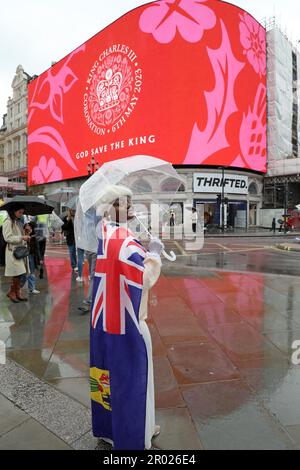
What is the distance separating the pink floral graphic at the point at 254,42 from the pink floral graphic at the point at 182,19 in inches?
149

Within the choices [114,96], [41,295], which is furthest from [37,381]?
[114,96]

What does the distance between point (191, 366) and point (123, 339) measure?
68.2 inches

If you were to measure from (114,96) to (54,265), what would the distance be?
33087 millimetres

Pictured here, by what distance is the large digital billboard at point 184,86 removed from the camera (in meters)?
37.5

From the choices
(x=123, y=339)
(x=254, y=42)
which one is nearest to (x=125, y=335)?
(x=123, y=339)

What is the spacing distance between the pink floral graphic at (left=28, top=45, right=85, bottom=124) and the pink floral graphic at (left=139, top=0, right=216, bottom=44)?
1209 cm

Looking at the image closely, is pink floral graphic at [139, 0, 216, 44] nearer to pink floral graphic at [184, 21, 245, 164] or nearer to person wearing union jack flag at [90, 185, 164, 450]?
pink floral graphic at [184, 21, 245, 164]

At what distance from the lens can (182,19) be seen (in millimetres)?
37500

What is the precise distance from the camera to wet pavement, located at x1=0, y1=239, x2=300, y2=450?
2.70 metres

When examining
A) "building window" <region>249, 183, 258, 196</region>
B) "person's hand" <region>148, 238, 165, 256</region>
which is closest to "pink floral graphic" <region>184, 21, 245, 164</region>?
"building window" <region>249, 183, 258, 196</region>

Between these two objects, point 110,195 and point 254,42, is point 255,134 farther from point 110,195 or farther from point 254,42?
point 110,195

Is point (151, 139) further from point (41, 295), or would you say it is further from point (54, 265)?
point (41, 295)

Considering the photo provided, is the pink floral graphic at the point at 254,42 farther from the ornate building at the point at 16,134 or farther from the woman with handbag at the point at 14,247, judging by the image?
the ornate building at the point at 16,134

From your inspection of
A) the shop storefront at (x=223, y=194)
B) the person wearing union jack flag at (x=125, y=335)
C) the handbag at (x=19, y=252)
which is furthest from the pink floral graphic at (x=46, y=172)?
the person wearing union jack flag at (x=125, y=335)
